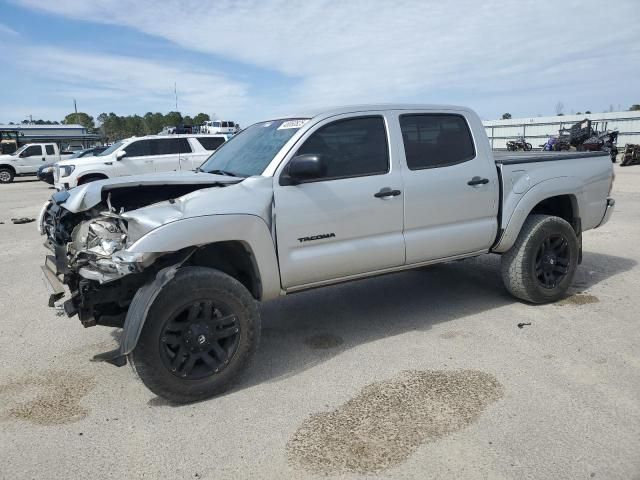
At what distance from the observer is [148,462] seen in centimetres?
276

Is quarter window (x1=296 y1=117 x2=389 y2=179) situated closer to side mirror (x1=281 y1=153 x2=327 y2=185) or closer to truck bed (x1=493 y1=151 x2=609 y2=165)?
side mirror (x1=281 y1=153 x2=327 y2=185)

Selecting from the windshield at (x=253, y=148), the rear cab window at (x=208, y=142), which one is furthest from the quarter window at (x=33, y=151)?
the windshield at (x=253, y=148)

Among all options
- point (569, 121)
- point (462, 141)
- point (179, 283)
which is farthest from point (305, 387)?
point (569, 121)

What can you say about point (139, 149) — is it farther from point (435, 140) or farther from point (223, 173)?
point (435, 140)

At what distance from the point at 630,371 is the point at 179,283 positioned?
3188 mm

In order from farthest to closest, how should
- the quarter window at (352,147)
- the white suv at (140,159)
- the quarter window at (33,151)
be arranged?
the quarter window at (33,151) < the white suv at (140,159) < the quarter window at (352,147)

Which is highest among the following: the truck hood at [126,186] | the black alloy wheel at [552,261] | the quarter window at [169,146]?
the quarter window at [169,146]

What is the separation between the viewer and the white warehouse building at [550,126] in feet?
115

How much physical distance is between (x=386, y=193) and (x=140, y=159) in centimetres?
1104

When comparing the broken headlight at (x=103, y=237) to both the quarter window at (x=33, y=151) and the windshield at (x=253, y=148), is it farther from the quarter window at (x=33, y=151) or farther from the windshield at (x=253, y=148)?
the quarter window at (x=33, y=151)

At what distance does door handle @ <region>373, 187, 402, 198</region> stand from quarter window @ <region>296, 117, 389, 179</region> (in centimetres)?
16

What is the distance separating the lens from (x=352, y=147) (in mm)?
4023

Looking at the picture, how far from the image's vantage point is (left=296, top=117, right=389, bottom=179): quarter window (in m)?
3.89

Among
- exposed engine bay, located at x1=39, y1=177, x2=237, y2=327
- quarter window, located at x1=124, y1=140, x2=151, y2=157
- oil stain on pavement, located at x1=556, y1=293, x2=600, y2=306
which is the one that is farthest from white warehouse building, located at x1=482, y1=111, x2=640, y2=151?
exposed engine bay, located at x1=39, y1=177, x2=237, y2=327
